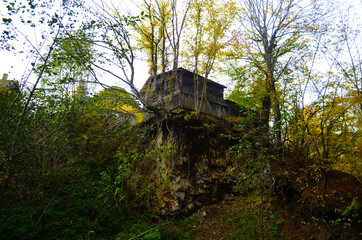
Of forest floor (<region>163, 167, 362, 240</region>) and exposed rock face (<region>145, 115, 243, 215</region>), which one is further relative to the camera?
exposed rock face (<region>145, 115, 243, 215</region>)

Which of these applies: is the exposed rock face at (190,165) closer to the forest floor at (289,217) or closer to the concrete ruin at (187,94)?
the forest floor at (289,217)

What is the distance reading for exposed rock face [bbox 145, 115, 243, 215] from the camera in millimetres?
9828

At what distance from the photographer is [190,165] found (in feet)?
34.6

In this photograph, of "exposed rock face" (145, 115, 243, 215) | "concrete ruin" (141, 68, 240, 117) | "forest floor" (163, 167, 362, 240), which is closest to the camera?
"forest floor" (163, 167, 362, 240)

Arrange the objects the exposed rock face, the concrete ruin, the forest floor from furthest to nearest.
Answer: the concrete ruin < the exposed rock face < the forest floor

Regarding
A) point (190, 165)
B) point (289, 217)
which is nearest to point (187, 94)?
point (190, 165)

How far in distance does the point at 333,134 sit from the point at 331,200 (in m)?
2.28

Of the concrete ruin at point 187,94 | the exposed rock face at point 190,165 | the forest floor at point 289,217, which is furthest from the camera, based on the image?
the concrete ruin at point 187,94

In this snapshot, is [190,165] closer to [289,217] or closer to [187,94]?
[187,94]

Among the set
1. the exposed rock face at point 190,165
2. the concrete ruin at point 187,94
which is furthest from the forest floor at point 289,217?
the concrete ruin at point 187,94

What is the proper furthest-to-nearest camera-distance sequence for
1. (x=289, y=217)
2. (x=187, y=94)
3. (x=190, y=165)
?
(x=187, y=94)
(x=190, y=165)
(x=289, y=217)

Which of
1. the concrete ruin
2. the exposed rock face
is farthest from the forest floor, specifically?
the concrete ruin

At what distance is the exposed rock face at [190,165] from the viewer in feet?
32.2

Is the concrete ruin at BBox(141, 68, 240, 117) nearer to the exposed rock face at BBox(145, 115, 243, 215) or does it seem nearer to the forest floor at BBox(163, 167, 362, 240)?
the exposed rock face at BBox(145, 115, 243, 215)
